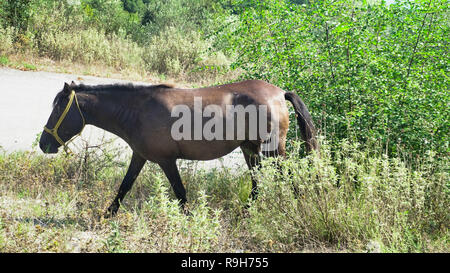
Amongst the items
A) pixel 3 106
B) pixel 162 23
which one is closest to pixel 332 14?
pixel 3 106

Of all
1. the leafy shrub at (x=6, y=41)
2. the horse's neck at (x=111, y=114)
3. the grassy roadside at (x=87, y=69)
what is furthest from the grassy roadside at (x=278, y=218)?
the leafy shrub at (x=6, y=41)

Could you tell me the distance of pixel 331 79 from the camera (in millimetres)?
6059

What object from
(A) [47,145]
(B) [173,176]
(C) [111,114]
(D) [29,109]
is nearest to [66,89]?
(C) [111,114]

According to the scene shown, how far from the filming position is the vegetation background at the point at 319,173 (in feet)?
13.1

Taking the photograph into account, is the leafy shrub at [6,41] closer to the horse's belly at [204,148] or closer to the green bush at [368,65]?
the green bush at [368,65]

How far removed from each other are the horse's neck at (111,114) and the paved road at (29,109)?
1232 millimetres

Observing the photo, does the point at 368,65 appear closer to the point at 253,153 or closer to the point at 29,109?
the point at 253,153

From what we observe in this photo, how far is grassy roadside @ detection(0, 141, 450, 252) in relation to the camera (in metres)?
3.80

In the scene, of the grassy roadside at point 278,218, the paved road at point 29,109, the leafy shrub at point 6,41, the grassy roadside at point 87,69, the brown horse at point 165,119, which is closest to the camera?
the grassy roadside at point 278,218

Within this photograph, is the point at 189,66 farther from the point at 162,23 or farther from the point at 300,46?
the point at 300,46

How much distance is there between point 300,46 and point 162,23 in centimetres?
1699

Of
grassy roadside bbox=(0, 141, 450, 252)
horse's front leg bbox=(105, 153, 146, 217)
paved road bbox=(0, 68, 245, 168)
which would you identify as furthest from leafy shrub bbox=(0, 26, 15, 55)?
horse's front leg bbox=(105, 153, 146, 217)

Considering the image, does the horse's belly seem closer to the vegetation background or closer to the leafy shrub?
the vegetation background
